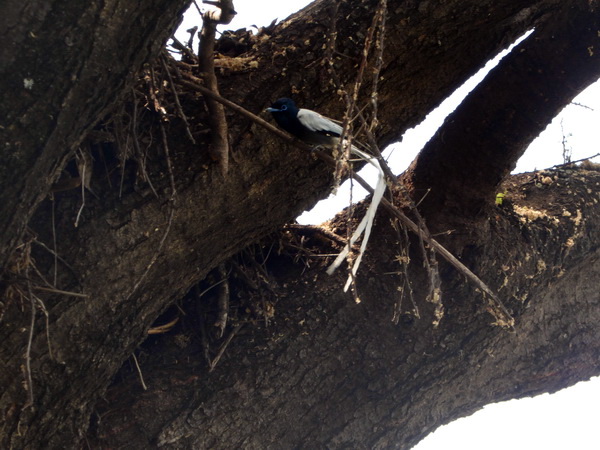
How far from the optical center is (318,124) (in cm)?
204

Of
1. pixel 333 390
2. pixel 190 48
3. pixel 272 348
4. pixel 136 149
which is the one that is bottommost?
pixel 333 390

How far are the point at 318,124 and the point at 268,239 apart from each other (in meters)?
0.68

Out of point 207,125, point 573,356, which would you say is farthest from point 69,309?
point 573,356

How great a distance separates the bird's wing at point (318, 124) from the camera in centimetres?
202

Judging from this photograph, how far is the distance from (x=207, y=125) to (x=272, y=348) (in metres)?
0.90

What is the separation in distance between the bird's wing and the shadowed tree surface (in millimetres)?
118

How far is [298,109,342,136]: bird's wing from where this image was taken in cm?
202

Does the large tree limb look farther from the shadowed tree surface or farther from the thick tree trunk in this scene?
the thick tree trunk

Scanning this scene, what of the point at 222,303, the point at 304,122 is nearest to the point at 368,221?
the point at 304,122

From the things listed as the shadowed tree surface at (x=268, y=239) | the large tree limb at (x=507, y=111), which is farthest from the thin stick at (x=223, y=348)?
the large tree limb at (x=507, y=111)

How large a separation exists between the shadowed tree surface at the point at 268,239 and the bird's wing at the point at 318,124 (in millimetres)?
118

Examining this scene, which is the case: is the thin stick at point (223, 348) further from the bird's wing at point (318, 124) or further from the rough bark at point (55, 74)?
the rough bark at point (55, 74)

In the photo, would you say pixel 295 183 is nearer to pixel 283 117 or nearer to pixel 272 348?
pixel 283 117

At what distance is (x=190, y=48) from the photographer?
2.05 metres
